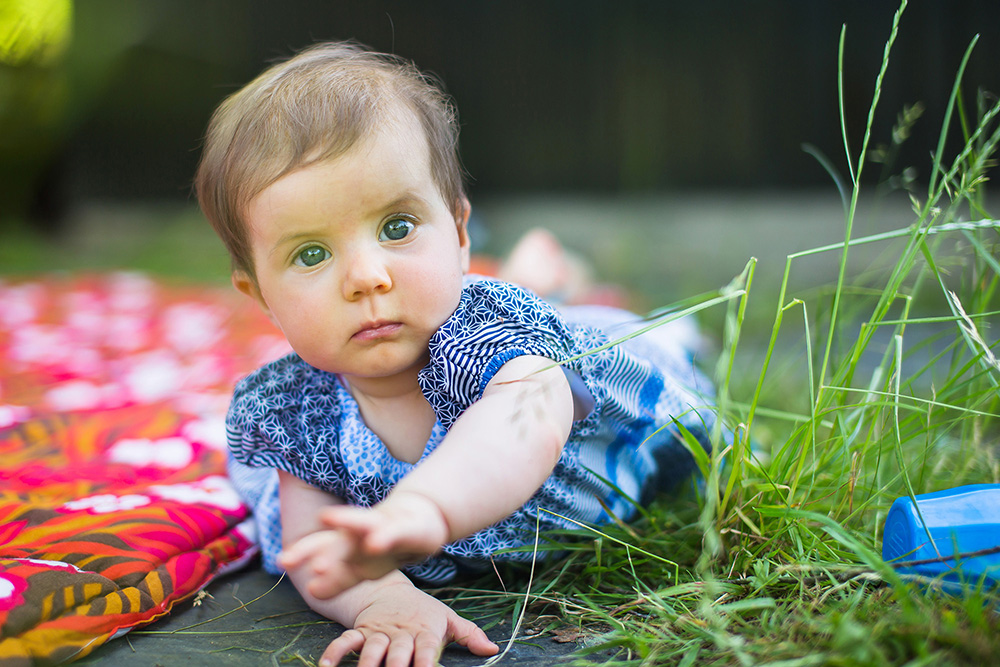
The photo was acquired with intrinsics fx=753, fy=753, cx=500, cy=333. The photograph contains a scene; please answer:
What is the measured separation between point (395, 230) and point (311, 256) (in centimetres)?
11

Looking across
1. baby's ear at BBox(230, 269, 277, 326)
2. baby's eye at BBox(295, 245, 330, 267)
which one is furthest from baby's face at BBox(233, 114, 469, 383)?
baby's ear at BBox(230, 269, 277, 326)

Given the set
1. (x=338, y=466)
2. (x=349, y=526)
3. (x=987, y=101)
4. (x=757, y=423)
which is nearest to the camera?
(x=349, y=526)

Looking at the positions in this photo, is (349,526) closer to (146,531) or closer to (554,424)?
(554,424)

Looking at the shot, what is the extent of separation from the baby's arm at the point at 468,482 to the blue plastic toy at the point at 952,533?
15.2 inches

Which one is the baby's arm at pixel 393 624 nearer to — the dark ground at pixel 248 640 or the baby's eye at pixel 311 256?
the dark ground at pixel 248 640

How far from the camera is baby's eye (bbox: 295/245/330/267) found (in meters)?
0.95

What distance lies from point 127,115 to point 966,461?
18.4ft

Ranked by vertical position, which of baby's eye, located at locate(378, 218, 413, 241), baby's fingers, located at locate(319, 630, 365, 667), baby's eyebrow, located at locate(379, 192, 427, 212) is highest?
baby's eyebrow, located at locate(379, 192, 427, 212)

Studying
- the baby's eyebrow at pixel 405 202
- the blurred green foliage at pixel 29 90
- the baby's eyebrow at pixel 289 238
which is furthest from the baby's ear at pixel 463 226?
the blurred green foliage at pixel 29 90

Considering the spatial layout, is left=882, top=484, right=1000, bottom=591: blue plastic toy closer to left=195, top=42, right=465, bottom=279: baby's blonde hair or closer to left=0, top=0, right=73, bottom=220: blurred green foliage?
left=195, top=42, right=465, bottom=279: baby's blonde hair

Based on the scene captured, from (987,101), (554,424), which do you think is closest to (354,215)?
(554,424)

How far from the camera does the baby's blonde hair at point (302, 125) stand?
0.92m

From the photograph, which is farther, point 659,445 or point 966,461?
point 659,445

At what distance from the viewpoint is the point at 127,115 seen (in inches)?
209
